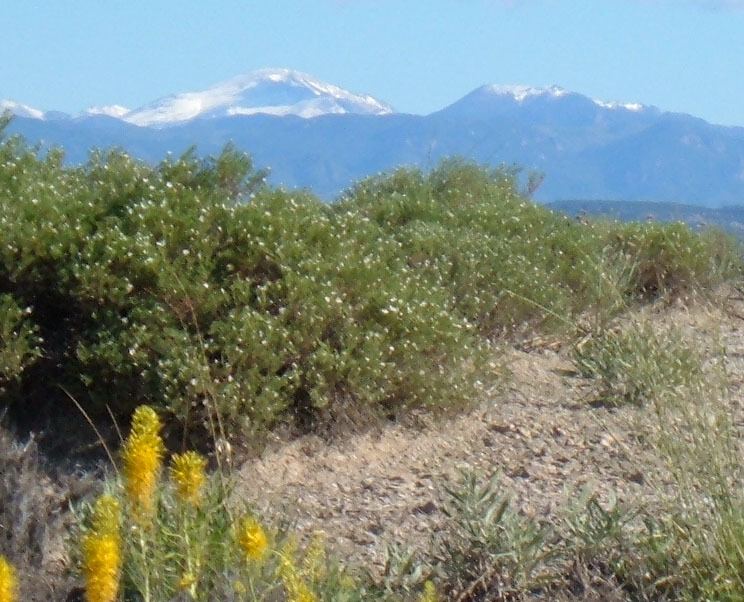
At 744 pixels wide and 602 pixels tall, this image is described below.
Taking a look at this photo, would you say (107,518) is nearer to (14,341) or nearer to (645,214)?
(14,341)

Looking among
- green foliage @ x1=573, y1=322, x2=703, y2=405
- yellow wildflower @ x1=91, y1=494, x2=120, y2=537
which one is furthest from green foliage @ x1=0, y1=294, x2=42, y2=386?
yellow wildflower @ x1=91, y1=494, x2=120, y2=537

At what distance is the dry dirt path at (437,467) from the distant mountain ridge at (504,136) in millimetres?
23786

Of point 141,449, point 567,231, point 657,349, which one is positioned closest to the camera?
point 141,449

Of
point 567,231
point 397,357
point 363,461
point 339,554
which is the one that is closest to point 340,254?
point 397,357

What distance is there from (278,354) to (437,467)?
0.79 meters

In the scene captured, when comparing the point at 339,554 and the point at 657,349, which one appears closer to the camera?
the point at 339,554

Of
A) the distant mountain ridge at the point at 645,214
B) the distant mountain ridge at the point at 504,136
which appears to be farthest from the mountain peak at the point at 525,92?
the distant mountain ridge at the point at 645,214

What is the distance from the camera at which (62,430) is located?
5.36 metres

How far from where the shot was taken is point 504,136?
37.7 m

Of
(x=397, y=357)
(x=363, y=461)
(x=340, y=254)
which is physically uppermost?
(x=340, y=254)

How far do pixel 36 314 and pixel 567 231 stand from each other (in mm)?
4058

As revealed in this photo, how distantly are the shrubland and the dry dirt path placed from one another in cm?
15

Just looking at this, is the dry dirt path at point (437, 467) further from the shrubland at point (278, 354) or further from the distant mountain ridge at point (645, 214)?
the distant mountain ridge at point (645, 214)

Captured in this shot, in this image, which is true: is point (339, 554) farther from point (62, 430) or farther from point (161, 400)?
point (62, 430)
